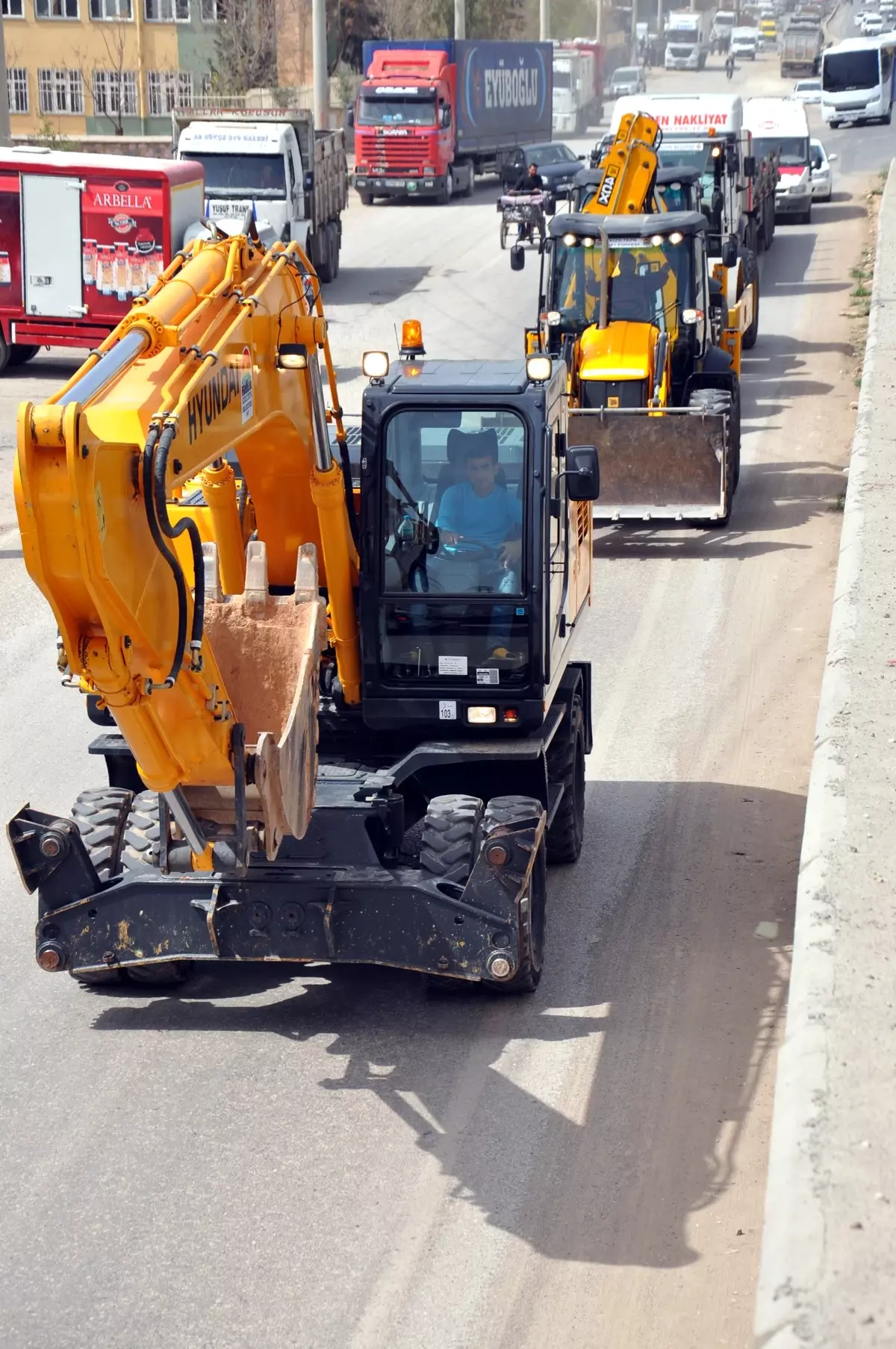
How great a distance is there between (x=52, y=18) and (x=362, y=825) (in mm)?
57694

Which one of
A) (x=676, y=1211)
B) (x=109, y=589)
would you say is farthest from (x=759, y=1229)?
(x=109, y=589)

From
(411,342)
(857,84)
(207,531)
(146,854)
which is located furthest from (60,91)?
(146,854)

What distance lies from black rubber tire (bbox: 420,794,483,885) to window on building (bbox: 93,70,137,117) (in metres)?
56.1

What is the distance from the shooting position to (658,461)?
56.2 ft

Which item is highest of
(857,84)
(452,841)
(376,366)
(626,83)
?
(626,83)

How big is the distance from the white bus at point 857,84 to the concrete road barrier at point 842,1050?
2180 inches

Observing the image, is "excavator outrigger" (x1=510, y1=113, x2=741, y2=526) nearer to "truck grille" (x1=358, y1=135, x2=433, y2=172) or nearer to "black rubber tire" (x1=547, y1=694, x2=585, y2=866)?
"black rubber tire" (x1=547, y1=694, x2=585, y2=866)

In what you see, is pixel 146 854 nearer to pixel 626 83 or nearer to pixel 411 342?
pixel 411 342

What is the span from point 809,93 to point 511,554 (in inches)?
2731

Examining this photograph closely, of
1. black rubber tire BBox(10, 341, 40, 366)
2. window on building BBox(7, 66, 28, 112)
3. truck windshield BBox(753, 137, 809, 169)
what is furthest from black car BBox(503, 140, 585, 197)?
window on building BBox(7, 66, 28, 112)

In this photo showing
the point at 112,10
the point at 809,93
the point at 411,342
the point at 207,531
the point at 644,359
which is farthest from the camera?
the point at 809,93

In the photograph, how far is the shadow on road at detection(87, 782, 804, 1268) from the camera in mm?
6730

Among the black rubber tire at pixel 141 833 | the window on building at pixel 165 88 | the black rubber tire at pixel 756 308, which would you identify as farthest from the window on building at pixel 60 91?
the black rubber tire at pixel 141 833

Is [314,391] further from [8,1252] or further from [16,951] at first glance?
[8,1252]
